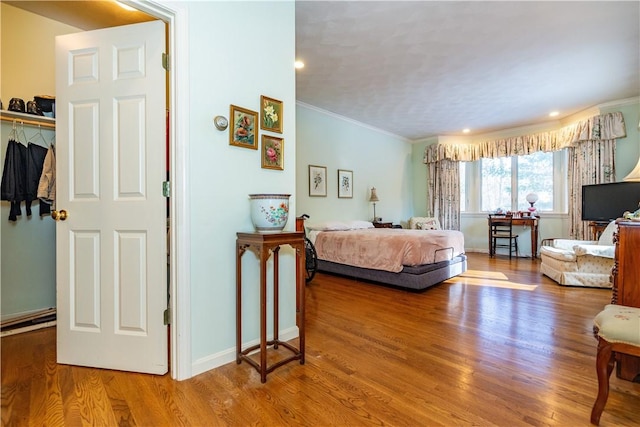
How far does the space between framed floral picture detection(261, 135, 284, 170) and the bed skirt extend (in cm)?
212

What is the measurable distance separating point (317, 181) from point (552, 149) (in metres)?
4.29

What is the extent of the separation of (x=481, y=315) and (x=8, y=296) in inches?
152

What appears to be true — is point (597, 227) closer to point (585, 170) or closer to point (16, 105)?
point (585, 170)

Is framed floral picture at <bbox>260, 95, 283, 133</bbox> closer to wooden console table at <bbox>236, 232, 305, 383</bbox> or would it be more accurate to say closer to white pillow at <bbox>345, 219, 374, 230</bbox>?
wooden console table at <bbox>236, 232, 305, 383</bbox>

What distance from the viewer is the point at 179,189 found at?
5.42 feet

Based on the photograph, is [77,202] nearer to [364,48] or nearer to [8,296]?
[8,296]

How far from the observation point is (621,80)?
388 centimetres

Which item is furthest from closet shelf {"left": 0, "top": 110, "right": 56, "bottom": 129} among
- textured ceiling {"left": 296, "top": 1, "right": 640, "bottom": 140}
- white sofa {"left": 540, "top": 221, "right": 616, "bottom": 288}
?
white sofa {"left": 540, "top": 221, "right": 616, "bottom": 288}

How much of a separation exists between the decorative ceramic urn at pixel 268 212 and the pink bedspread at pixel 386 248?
2.08 metres

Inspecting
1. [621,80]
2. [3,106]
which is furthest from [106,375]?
[621,80]

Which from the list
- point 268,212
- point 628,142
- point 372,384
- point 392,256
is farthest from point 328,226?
point 628,142

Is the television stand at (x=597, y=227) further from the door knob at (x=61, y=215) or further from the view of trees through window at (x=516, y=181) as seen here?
the door knob at (x=61, y=215)

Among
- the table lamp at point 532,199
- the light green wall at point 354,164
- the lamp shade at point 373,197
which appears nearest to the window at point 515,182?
the table lamp at point 532,199

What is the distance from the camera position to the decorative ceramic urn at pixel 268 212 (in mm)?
1776
